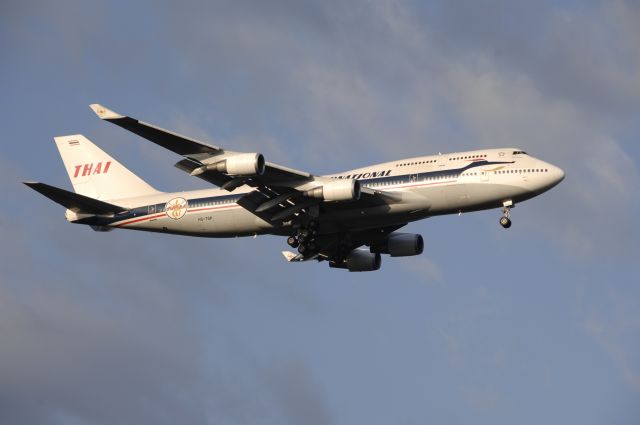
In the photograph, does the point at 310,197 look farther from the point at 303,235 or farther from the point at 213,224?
the point at 213,224

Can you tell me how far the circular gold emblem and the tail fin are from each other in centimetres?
327

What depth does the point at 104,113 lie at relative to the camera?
57406 millimetres

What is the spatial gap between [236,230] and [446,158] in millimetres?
13032

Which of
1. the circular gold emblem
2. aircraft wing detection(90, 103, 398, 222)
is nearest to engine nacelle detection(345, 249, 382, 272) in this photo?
aircraft wing detection(90, 103, 398, 222)

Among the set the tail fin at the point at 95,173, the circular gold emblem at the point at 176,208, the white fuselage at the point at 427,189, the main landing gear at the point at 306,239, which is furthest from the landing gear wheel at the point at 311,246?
the tail fin at the point at 95,173

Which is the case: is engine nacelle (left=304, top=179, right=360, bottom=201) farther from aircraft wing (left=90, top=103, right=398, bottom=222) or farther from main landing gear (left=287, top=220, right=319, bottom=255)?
main landing gear (left=287, top=220, right=319, bottom=255)

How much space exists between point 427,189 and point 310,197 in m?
6.40

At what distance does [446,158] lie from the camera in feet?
207

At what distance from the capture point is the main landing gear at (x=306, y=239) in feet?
211

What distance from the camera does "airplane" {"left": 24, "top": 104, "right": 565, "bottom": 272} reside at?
60.3m

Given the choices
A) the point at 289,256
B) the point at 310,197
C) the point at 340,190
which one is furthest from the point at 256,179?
the point at 289,256

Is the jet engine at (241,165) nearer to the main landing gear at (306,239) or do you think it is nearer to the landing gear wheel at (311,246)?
the main landing gear at (306,239)

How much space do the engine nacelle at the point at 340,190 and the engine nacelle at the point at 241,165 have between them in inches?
161

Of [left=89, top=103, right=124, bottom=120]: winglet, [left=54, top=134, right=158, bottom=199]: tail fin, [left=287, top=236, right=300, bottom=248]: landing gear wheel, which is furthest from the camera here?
[left=54, top=134, right=158, bottom=199]: tail fin
